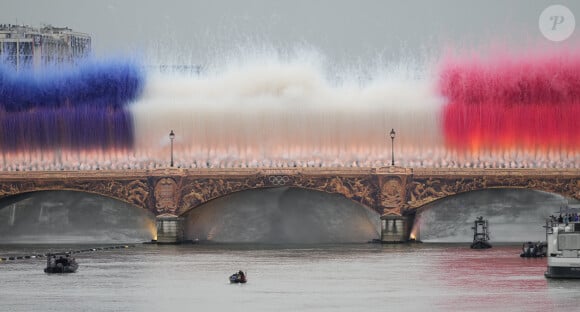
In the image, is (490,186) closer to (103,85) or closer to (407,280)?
(103,85)

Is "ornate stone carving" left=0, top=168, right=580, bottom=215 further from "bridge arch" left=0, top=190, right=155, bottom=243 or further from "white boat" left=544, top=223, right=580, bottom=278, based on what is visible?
"white boat" left=544, top=223, right=580, bottom=278

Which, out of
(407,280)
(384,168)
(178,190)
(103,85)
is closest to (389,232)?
(384,168)

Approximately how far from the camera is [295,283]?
8369cm

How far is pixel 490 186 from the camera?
134 meters

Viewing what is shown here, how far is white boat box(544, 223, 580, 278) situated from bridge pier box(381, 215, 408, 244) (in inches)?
2061

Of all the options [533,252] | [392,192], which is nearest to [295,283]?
[533,252]

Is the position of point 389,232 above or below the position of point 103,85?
below

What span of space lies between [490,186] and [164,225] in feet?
87.2

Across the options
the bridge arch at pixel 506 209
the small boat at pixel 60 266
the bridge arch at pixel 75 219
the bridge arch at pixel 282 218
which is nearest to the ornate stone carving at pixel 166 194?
the bridge arch at pixel 282 218

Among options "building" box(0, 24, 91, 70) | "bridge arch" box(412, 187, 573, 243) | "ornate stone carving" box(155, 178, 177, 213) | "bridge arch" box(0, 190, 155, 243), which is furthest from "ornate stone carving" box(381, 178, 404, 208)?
"building" box(0, 24, 91, 70)

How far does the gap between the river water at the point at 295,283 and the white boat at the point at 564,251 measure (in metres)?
1.00

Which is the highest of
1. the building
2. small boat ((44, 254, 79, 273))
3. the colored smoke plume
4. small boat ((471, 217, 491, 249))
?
the building

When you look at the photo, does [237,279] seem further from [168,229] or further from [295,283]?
[168,229]

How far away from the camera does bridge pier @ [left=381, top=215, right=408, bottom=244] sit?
13650cm
